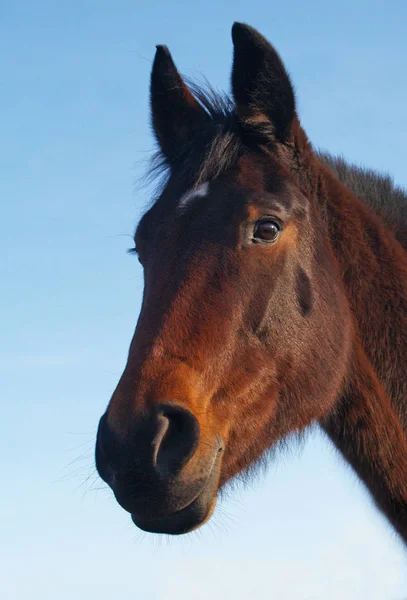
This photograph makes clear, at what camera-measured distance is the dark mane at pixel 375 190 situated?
6.30m

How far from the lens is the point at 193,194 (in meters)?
5.05

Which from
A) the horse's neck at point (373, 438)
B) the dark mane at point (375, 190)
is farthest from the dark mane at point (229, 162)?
the horse's neck at point (373, 438)

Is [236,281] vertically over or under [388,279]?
over

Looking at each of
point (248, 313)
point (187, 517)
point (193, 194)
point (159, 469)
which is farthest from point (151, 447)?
point (193, 194)

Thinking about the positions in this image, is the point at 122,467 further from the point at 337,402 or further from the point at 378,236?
the point at 378,236

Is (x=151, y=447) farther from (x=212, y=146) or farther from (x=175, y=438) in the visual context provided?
(x=212, y=146)

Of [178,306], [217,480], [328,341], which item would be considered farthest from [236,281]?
[217,480]

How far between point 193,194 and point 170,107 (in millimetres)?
1417

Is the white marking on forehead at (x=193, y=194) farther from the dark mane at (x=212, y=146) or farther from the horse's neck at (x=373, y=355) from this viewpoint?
the horse's neck at (x=373, y=355)

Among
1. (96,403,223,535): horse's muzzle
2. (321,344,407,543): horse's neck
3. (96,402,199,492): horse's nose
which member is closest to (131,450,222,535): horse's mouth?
(96,403,223,535): horse's muzzle

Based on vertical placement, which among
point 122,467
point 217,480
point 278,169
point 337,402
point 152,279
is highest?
point 278,169

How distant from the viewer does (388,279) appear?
5.66 m

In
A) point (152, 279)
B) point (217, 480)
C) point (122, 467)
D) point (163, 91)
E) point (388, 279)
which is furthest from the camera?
point (163, 91)

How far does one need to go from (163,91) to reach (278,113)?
1.14 metres
